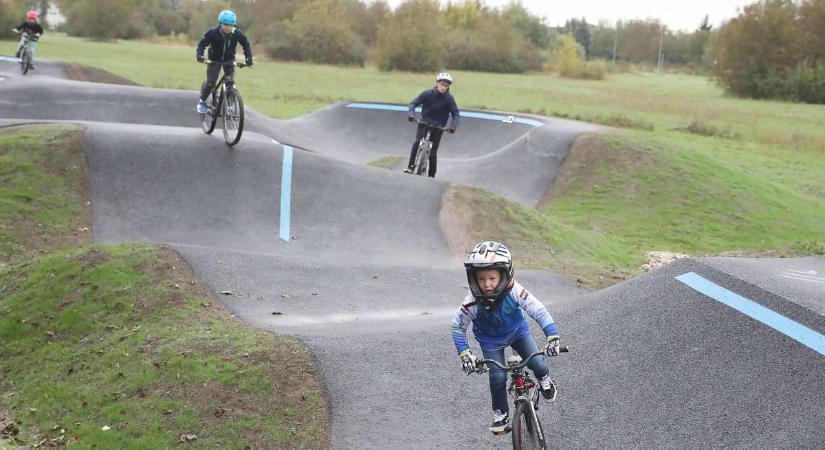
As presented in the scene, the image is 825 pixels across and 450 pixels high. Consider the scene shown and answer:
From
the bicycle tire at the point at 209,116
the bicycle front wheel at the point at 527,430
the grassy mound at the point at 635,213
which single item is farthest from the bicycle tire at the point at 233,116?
the bicycle front wheel at the point at 527,430

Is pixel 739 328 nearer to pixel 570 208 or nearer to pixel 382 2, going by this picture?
pixel 570 208

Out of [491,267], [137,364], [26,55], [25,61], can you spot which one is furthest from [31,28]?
[491,267]

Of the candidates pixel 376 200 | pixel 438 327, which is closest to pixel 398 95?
pixel 376 200

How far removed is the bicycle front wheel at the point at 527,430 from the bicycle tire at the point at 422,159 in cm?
1288

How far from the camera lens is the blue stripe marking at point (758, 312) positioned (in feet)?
24.1

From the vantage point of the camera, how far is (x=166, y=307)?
10281mm

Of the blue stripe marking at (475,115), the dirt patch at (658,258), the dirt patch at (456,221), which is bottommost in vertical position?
the dirt patch at (658,258)

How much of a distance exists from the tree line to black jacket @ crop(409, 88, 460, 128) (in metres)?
51.9

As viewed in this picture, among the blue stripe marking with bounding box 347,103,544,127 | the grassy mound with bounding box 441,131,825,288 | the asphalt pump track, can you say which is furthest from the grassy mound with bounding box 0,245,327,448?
the blue stripe marking with bounding box 347,103,544,127

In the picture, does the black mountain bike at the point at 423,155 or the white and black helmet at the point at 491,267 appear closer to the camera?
the white and black helmet at the point at 491,267

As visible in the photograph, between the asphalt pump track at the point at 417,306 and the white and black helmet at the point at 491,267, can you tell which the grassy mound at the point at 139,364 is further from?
the white and black helmet at the point at 491,267

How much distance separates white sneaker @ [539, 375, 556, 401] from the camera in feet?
20.8

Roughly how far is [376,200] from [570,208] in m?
7.14

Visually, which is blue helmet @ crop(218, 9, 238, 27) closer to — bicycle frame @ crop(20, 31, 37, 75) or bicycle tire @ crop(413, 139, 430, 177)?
bicycle tire @ crop(413, 139, 430, 177)
